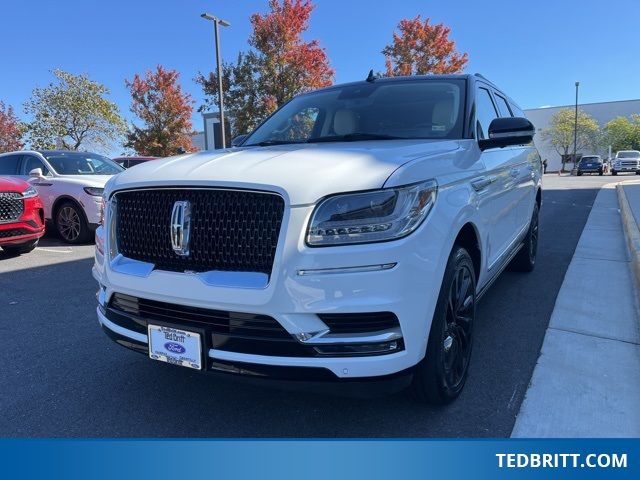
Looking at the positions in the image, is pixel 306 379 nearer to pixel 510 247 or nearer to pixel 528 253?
pixel 510 247

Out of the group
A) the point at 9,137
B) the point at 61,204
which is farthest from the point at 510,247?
the point at 9,137

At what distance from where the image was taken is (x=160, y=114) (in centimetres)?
2734

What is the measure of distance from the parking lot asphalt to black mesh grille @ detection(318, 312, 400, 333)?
66 centimetres

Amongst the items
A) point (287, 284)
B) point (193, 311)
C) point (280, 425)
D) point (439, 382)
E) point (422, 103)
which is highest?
point (422, 103)

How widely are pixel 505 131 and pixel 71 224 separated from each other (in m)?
7.52

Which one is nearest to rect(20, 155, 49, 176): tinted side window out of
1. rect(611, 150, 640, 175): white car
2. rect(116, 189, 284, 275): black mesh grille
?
rect(116, 189, 284, 275): black mesh grille

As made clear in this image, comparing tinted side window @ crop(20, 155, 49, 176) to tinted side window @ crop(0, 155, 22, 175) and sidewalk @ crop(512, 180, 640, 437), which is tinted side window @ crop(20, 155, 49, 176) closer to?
tinted side window @ crop(0, 155, 22, 175)

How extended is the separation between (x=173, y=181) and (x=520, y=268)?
4.44 metres

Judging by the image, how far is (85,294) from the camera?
16.4ft

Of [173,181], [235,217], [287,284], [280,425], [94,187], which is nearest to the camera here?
[287,284]

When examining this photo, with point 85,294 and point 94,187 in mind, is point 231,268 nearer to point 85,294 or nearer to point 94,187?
point 85,294

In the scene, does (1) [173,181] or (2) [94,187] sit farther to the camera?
(2) [94,187]

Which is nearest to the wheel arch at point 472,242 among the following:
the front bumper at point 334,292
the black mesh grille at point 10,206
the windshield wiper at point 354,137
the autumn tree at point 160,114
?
the front bumper at point 334,292

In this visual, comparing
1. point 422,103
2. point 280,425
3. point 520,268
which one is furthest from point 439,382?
point 520,268
